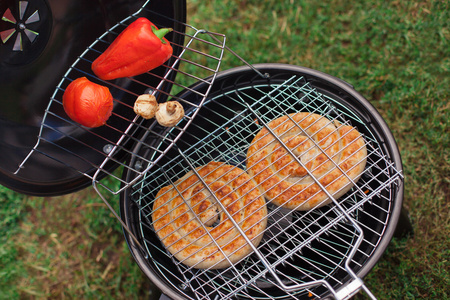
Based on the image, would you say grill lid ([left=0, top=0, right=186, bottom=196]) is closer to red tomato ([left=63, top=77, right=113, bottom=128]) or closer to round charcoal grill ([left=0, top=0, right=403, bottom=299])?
round charcoal grill ([left=0, top=0, right=403, bottom=299])

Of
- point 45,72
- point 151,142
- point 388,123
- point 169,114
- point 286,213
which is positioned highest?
point 45,72

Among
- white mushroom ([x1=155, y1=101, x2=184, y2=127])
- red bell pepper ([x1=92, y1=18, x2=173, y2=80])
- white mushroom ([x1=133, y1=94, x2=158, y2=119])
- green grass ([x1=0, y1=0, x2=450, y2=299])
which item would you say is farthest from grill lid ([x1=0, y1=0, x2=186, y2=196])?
green grass ([x1=0, y1=0, x2=450, y2=299])

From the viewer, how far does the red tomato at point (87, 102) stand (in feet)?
7.34

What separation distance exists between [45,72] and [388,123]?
326 centimetres

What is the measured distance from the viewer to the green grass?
11.6ft

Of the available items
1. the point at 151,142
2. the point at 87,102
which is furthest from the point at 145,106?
the point at 151,142

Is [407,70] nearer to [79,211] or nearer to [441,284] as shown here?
[441,284]

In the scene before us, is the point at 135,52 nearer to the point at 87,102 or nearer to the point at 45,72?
the point at 87,102

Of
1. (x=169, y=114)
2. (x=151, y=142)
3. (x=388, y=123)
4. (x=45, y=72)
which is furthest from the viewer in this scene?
(x=388, y=123)

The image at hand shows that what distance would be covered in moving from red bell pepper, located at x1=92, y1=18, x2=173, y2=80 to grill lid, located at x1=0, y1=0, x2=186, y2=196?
135 mm

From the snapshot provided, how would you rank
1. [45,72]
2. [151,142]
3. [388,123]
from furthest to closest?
[388,123]
[151,142]
[45,72]

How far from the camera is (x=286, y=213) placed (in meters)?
2.83

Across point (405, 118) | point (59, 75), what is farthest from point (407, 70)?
point (59, 75)

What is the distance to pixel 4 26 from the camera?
7.01ft
